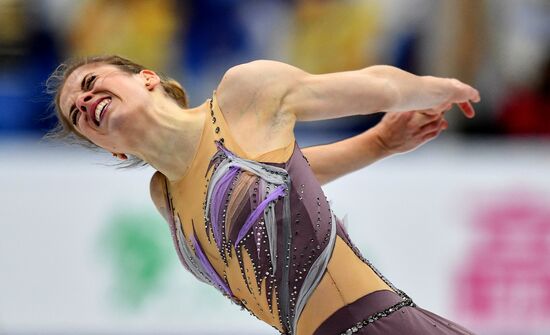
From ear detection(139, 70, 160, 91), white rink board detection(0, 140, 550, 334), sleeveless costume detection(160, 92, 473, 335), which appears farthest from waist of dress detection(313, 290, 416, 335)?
white rink board detection(0, 140, 550, 334)

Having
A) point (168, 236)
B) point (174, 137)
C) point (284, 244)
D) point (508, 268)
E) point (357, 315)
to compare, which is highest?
point (174, 137)

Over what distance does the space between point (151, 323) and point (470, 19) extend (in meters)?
2.71

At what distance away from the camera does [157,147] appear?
302 centimetres

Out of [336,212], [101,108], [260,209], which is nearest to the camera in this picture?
[260,209]

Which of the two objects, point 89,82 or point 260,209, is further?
point 89,82

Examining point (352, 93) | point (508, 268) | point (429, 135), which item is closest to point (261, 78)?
point (352, 93)

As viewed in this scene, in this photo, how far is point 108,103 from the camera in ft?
9.83

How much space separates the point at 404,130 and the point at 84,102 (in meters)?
1.11

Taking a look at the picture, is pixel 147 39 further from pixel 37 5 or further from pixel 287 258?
pixel 287 258

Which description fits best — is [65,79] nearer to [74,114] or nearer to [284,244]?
[74,114]

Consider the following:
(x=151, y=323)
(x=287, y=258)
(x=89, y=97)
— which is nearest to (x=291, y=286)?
(x=287, y=258)

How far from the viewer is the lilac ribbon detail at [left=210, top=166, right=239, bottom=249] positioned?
2924 millimetres

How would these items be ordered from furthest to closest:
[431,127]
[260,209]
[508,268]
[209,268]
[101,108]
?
[508,268] → [431,127] → [209,268] → [101,108] → [260,209]

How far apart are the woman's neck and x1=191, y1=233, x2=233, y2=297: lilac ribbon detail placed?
0.71 feet
